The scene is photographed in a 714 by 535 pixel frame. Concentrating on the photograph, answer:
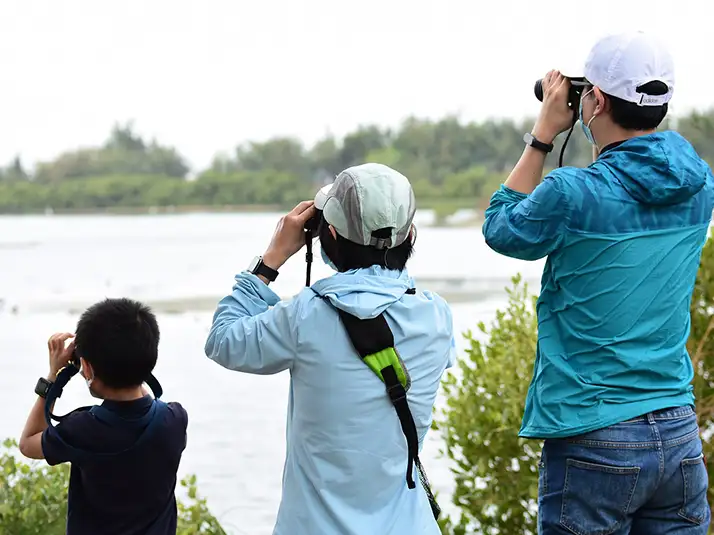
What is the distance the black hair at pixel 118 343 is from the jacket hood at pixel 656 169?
853 millimetres

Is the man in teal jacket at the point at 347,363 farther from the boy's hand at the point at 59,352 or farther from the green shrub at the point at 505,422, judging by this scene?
the green shrub at the point at 505,422

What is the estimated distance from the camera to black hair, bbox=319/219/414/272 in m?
1.73

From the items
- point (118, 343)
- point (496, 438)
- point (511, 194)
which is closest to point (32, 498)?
point (118, 343)

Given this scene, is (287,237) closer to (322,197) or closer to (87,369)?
(322,197)

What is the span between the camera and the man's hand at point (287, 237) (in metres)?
1.81

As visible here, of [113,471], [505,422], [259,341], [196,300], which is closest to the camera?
[259,341]

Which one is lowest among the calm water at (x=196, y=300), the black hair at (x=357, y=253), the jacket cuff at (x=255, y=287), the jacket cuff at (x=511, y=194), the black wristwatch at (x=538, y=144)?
the calm water at (x=196, y=300)

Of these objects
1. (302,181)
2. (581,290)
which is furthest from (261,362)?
(302,181)

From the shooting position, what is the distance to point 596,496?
1701mm

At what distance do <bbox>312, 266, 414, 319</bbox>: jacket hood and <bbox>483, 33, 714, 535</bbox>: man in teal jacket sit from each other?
20cm

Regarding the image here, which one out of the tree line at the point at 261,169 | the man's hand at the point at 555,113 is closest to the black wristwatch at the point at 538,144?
the man's hand at the point at 555,113

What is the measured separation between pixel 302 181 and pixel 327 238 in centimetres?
703

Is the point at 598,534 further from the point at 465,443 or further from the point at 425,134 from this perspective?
the point at 425,134

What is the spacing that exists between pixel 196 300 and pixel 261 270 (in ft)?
22.9
